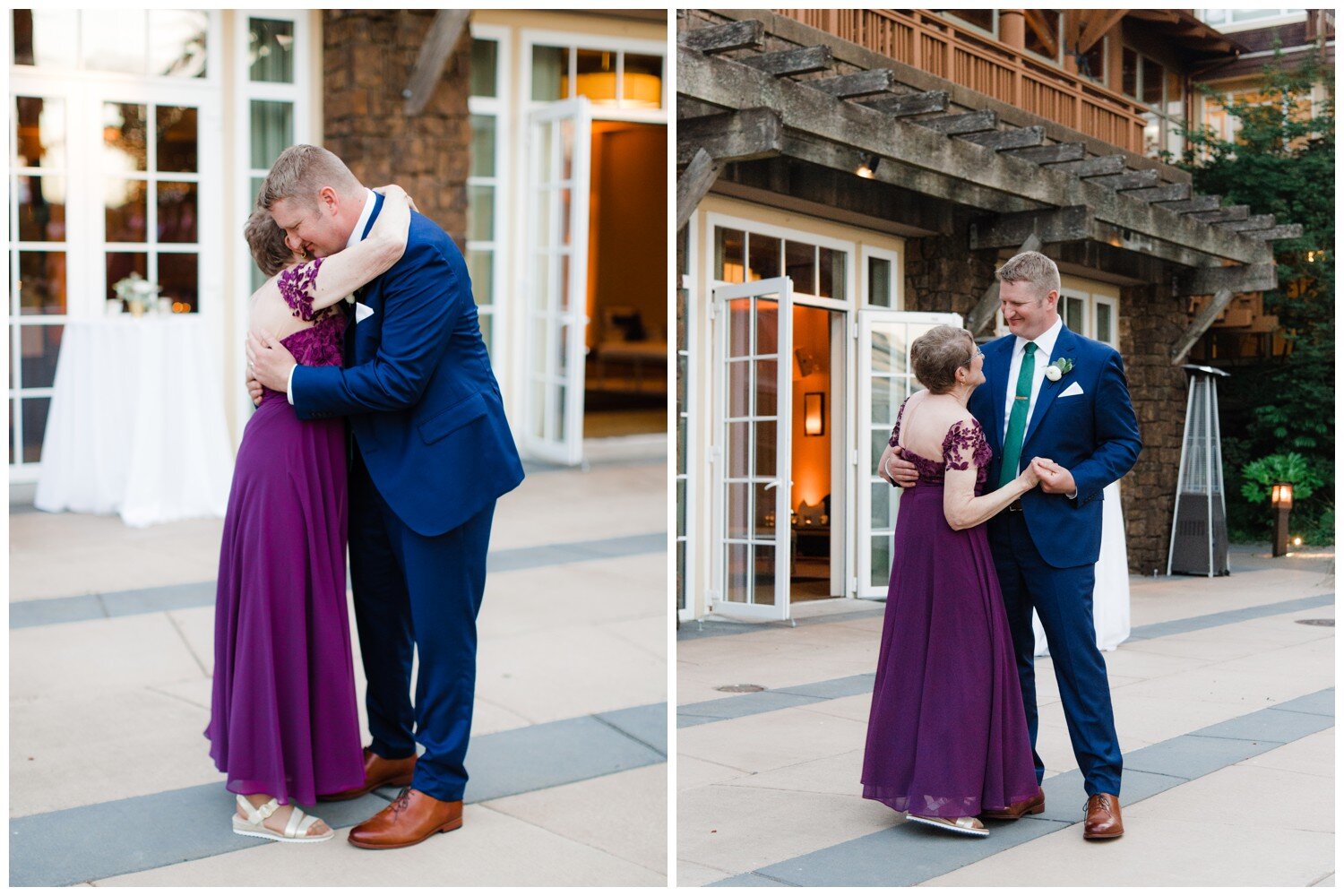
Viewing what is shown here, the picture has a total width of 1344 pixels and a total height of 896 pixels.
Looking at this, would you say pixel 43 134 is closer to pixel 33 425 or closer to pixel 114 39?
pixel 114 39

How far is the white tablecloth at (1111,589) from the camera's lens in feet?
19.6

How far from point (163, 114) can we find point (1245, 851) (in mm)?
7239

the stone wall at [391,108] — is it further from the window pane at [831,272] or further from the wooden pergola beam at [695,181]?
the wooden pergola beam at [695,181]

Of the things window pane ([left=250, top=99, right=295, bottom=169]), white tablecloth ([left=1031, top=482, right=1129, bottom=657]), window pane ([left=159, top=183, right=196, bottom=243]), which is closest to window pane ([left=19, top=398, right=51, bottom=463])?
window pane ([left=159, top=183, right=196, bottom=243])

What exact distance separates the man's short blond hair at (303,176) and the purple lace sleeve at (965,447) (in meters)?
1.44

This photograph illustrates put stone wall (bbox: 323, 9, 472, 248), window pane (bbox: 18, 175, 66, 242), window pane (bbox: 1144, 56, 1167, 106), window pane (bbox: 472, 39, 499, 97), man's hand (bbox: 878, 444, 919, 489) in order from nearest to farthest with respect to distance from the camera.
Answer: man's hand (bbox: 878, 444, 919, 489) → window pane (bbox: 18, 175, 66, 242) → stone wall (bbox: 323, 9, 472, 248) → window pane (bbox: 472, 39, 499, 97) → window pane (bbox: 1144, 56, 1167, 106)

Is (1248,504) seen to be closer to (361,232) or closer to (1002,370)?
(1002,370)

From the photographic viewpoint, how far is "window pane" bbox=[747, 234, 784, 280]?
6.91 meters

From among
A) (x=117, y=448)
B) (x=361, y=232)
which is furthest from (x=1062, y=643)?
(x=117, y=448)


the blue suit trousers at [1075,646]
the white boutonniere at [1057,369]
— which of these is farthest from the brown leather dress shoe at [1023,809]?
the white boutonniere at [1057,369]

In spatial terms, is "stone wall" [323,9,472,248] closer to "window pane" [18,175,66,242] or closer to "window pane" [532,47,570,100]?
"window pane" [532,47,570,100]

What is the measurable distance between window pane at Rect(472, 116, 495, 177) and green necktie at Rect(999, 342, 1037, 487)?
605 cm

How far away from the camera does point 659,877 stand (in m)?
2.66

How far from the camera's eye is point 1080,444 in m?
3.10
